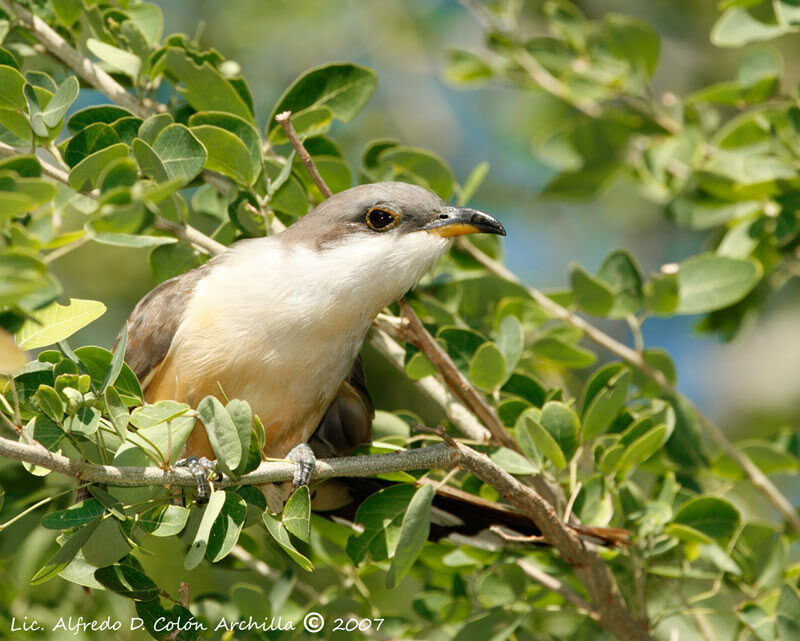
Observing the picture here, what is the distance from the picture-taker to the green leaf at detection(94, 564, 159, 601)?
301 centimetres

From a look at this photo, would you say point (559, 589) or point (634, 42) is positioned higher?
point (634, 42)

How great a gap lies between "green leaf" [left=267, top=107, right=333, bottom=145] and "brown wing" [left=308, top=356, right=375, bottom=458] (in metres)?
1.07

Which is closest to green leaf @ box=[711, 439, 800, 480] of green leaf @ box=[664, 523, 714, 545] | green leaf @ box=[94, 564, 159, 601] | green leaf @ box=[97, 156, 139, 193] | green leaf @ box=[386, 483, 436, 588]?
green leaf @ box=[664, 523, 714, 545]

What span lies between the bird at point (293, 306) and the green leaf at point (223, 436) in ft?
2.46

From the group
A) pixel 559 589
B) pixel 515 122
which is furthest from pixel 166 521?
pixel 515 122

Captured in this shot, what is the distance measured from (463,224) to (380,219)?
355 mm

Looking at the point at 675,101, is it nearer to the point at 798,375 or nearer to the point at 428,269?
the point at 428,269

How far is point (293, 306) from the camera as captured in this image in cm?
378

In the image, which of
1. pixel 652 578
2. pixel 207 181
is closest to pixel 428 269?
pixel 207 181

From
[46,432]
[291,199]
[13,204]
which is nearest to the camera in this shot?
[13,204]

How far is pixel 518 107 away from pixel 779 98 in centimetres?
373

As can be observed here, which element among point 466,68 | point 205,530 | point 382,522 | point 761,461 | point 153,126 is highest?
point 153,126

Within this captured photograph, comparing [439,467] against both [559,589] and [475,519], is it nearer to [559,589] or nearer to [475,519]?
[475,519]

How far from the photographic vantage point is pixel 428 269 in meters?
3.98
